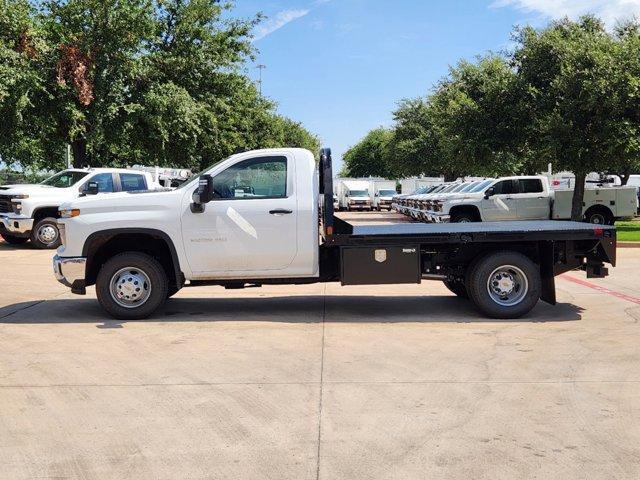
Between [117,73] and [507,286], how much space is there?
18.0 meters

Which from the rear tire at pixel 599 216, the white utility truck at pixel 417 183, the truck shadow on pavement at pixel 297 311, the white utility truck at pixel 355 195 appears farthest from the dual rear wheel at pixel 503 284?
the white utility truck at pixel 355 195

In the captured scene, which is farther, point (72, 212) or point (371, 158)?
point (371, 158)

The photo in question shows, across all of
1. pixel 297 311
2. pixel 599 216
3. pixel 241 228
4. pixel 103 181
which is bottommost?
pixel 297 311

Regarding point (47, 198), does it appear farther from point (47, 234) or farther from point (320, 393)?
point (320, 393)

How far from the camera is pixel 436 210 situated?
25125 millimetres

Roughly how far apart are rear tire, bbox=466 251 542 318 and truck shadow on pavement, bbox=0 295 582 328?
0.52 ft

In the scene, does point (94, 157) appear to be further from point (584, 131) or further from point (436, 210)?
point (584, 131)

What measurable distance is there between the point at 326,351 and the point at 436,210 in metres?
18.6

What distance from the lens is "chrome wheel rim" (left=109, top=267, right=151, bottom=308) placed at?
8.62 metres

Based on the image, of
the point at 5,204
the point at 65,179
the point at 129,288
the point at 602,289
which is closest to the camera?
the point at 129,288

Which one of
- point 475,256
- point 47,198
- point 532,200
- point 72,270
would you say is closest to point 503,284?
point 475,256

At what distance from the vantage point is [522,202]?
24.1m

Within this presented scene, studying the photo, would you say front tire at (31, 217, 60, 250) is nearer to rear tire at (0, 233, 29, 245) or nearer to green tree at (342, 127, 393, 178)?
rear tire at (0, 233, 29, 245)

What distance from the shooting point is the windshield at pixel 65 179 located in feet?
61.3
